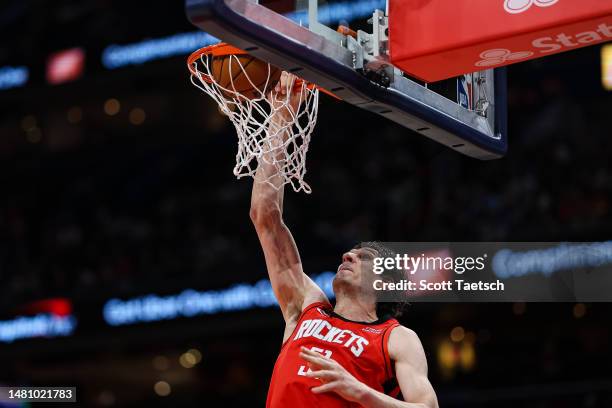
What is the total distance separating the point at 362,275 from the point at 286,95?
986mm

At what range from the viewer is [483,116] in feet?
16.2

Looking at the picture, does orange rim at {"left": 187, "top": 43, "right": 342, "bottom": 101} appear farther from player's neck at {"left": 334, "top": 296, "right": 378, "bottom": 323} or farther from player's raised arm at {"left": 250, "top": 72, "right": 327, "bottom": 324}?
player's neck at {"left": 334, "top": 296, "right": 378, "bottom": 323}

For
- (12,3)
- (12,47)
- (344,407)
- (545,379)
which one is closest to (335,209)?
(545,379)

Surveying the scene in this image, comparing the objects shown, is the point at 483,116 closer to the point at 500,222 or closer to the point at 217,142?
the point at 500,222

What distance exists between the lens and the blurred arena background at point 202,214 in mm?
12055

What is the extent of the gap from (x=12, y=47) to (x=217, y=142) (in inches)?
151

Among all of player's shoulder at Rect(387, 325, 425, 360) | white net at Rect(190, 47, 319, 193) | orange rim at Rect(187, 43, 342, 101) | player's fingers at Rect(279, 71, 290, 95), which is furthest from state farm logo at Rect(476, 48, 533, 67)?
player's shoulder at Rect(387, 325, 425, 360)

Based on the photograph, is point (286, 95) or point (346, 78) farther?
point (286, 95)

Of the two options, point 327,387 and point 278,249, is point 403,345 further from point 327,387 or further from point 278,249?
point 278,249

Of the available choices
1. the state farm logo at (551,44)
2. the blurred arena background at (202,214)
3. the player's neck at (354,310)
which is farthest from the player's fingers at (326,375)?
the blurred arena background at (202,214)

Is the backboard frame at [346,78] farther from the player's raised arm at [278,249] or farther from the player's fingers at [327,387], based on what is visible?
the player's fingers at [327,387]

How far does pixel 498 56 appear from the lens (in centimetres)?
418

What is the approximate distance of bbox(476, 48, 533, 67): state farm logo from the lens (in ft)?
13.5

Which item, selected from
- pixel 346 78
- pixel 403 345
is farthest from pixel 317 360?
pixel 346 78
